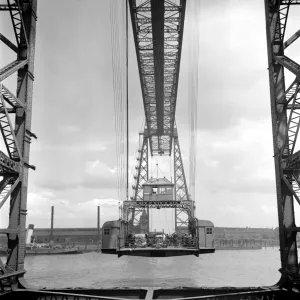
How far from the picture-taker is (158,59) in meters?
35.1

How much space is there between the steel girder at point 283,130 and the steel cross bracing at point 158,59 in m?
13.2

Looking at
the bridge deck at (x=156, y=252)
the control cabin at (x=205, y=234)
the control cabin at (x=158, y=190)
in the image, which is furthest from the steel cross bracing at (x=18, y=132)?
the control cabin at (x=158, y=190)

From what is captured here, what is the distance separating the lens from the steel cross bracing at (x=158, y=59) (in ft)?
90.7

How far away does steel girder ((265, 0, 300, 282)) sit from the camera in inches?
516

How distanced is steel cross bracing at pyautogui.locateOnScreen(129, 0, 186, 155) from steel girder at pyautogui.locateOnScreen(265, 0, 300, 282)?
43.4 feet

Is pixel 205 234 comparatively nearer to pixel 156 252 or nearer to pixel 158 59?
pixel 156 252

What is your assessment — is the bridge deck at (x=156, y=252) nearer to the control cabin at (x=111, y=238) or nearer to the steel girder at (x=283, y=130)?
the control cabin at (x=111, y=238)

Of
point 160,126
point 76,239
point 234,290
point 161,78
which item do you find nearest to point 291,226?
point 234,290

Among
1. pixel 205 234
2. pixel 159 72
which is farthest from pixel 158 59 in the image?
pixel 205 234

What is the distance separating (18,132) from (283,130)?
1133 cm

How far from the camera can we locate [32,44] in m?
15.1

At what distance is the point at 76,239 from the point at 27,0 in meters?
117

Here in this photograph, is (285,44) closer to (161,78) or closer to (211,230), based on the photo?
(211,230)

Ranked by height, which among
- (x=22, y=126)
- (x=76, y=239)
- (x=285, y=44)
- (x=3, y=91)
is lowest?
(x=76, y=239)
